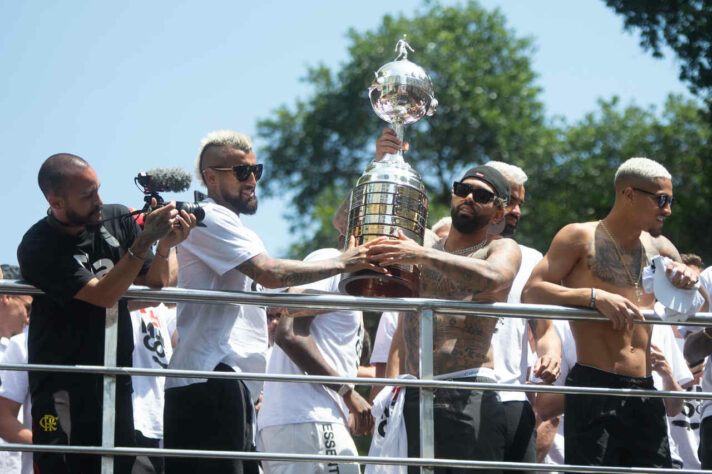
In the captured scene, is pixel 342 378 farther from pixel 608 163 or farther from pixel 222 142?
pixel 608 163

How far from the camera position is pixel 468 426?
16.5 ft

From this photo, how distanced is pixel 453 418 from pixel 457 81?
77.1ft

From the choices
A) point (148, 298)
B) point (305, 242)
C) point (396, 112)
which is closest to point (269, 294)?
point (148, 298)

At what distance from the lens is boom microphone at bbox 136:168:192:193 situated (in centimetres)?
512

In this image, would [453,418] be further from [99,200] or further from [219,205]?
[99,200]

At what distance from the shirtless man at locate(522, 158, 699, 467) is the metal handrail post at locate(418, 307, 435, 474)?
29.8 inches

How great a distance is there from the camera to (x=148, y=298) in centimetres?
462

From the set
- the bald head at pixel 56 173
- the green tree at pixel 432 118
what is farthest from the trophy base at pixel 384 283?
the green tree at pixel 432 118

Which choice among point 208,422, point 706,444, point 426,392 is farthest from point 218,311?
point 706,444

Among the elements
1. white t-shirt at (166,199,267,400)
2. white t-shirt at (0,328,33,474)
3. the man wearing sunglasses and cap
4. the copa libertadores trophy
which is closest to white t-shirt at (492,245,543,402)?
the copa libertadores trophy

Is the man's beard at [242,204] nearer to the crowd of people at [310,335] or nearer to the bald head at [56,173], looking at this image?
the crowd of people at [310,335]

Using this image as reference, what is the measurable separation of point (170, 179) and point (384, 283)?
116 cm

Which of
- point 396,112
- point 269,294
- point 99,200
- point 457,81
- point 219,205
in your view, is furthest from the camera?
point 457,81

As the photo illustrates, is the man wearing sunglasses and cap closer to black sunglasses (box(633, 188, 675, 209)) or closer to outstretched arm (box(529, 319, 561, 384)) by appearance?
outstretched arm (box(529, 319, 561, 384))
